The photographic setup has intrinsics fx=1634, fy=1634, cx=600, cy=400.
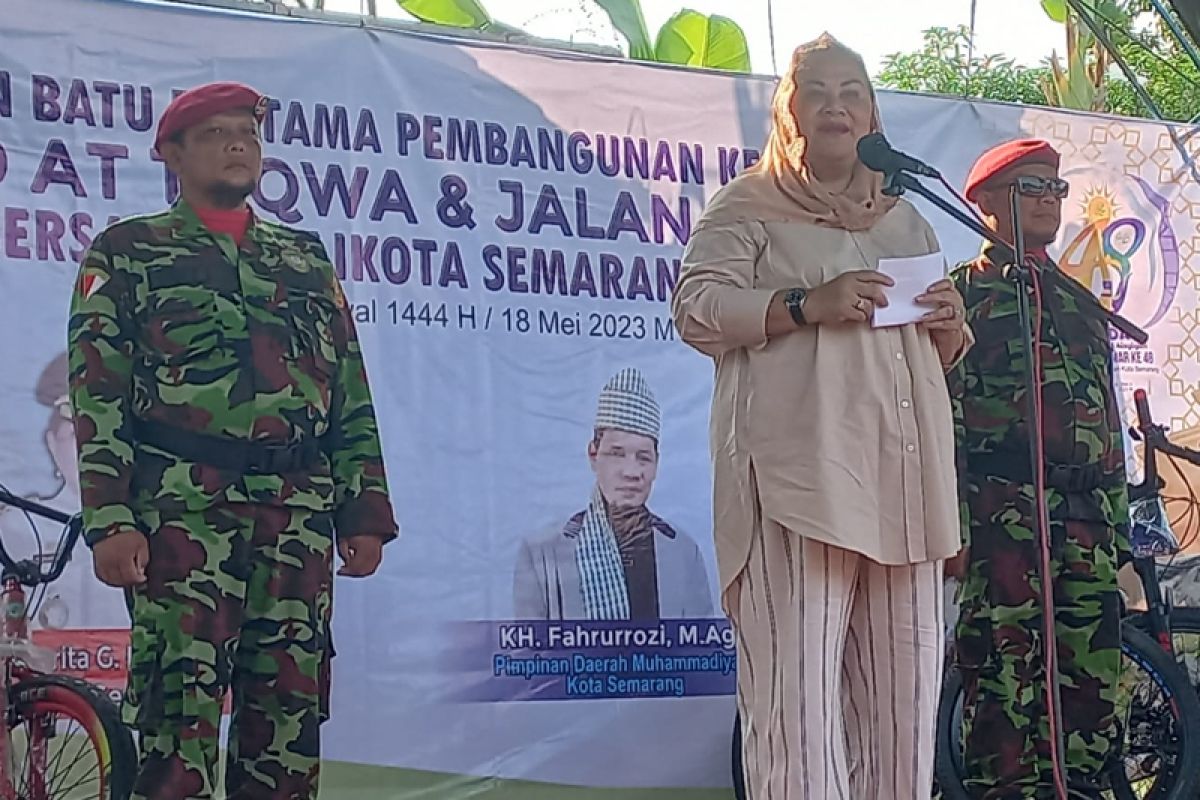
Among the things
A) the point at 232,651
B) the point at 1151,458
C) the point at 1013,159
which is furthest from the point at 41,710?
the point at 1151,458

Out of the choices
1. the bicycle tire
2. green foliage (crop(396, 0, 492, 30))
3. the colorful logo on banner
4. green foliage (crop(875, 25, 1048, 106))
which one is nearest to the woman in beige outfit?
the bicycle tire

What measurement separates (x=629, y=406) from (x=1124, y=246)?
1.62 metres

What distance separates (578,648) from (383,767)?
549mm

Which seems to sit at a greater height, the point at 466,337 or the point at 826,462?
the point at 466,337

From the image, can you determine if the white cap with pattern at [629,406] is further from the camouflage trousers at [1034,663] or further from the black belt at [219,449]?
the black belt at [219,449]

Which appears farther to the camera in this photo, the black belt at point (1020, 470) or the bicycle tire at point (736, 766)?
the bicycle tire at point (736, 766)

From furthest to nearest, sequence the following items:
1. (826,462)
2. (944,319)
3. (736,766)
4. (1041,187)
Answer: (1041,187) < (736,766) < (944,319) < (826,462)

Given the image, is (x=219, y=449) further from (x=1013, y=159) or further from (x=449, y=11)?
(x=449, y=11)

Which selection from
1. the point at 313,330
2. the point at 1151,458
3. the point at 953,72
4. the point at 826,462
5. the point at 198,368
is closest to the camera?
the point at 826,462

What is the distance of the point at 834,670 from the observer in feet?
8.13

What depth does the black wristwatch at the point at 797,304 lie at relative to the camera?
2.49m

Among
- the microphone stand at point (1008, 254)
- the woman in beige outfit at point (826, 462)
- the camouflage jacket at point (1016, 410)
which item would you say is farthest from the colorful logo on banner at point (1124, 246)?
the woman in beige outfit at point (826, 462)

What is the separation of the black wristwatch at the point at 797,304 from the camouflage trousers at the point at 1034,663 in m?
1.54

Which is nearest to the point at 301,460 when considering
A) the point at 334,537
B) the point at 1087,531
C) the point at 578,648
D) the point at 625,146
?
the point at 334,537
